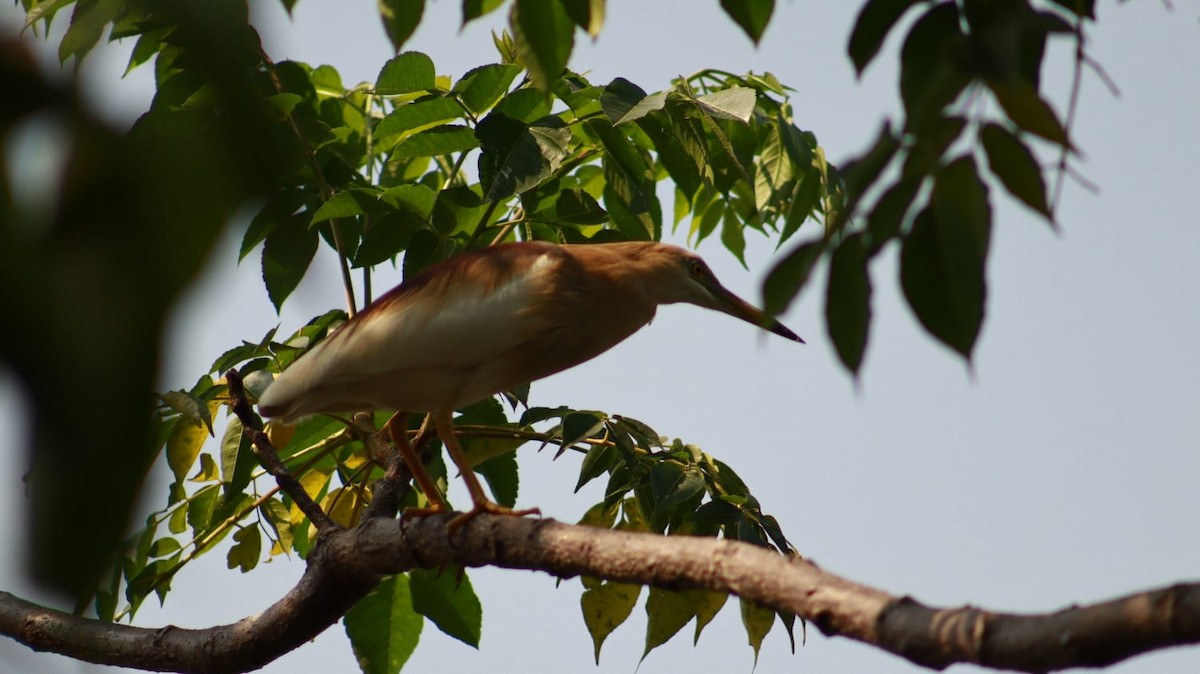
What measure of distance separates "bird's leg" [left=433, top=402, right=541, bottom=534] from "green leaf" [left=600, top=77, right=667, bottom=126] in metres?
1.09

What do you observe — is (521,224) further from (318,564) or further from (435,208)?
(318,564)

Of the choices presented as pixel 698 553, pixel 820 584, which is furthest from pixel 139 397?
pixel 698 553

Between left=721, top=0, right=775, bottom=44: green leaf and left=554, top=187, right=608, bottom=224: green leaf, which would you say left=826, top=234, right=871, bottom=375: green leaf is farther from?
left=554, top=187, right=608, bottom=224: green leaf

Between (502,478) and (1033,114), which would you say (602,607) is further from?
(1033,114)

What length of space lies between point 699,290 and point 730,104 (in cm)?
103

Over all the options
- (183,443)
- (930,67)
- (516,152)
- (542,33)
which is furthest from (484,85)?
(930,67)

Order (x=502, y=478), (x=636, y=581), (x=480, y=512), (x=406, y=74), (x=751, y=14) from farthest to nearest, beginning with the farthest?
(x=502, y=478) → (x=406, y=74) → (x=480, y=512) → (x=636, y=581) → (x=751, y=14)

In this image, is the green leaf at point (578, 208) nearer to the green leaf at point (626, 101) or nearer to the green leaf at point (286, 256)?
the green leaf at point (626, 101)

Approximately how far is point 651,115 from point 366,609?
72.6 inches

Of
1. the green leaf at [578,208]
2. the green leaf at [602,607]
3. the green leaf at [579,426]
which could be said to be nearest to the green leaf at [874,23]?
the green leaf at [579,426]

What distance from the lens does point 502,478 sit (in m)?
3.89

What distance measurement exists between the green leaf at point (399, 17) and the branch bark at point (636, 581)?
A: 119cm

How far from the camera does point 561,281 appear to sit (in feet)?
12.6

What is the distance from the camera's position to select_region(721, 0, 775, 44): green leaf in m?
2.00
